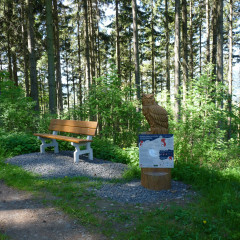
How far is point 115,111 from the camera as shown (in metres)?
7.78

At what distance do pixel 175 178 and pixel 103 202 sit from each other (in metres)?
1.87

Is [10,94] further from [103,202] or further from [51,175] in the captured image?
[103,202]

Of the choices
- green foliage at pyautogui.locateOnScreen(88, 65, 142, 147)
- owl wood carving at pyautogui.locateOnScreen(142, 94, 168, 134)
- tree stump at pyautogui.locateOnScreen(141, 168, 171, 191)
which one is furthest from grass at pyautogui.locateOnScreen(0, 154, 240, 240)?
green foliage at pyautogui.locateOnScreen(88, 65, 142, 147)

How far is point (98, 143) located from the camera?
7.38 meters

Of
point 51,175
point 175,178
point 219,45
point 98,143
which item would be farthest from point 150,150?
point 219,45

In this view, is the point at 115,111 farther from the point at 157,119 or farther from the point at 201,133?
the point at 157,119

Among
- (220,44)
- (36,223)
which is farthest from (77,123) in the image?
(220,44)

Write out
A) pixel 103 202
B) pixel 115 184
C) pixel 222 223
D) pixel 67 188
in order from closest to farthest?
1. pixel 222 223
2. pixel 103 202
3. pixel 67 188
4. pixel 115 184

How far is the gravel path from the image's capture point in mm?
3893

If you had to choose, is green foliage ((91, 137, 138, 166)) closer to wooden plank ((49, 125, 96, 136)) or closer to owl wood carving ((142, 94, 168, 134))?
wooden plank ((49, 125, 96, 136))

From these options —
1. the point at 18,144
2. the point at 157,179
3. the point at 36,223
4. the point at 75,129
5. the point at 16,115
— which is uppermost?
the point at 16,115

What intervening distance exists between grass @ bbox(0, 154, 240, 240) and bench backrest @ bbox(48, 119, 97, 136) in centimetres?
173

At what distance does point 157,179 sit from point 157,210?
0.99 metres

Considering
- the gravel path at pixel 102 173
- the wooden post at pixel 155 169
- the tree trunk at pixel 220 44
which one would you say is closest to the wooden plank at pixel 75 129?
the gravel path at pixel 102 173
